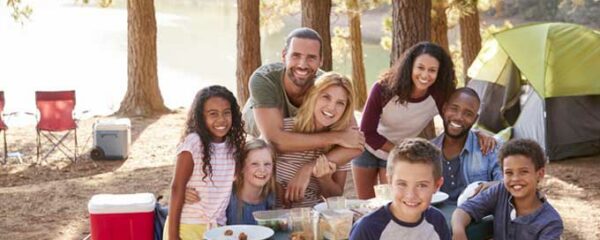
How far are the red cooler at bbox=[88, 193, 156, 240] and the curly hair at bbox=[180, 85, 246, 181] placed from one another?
28 centimetres

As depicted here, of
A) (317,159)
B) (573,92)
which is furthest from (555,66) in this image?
(317,159)

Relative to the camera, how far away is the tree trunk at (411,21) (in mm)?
6234

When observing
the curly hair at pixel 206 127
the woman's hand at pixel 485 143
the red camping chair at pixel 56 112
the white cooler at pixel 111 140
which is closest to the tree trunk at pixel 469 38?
the white cooler at pixel 111 140

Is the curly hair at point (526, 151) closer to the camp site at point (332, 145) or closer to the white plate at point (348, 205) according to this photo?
the camp site at point (332, 145)

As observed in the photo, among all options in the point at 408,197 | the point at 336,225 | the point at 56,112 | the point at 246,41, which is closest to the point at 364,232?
the point at 408,197

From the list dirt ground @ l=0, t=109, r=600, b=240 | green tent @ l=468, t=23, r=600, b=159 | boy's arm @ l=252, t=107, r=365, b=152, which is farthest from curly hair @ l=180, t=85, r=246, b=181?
green tent @ l=468, t=23, r=600, b=159

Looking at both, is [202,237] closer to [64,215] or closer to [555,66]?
[64,215]

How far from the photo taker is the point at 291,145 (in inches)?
126

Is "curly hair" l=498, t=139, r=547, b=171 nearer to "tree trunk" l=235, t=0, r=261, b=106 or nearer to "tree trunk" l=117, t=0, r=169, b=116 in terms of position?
"tree trunk" l=235, t=0, r=261, b=106

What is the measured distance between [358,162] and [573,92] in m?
4.30

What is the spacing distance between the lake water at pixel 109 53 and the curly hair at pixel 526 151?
9.77 m

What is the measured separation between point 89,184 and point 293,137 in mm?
4042

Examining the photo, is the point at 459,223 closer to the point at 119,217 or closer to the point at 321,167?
the point at 321,167

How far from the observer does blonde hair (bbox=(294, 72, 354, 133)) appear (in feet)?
10.2
